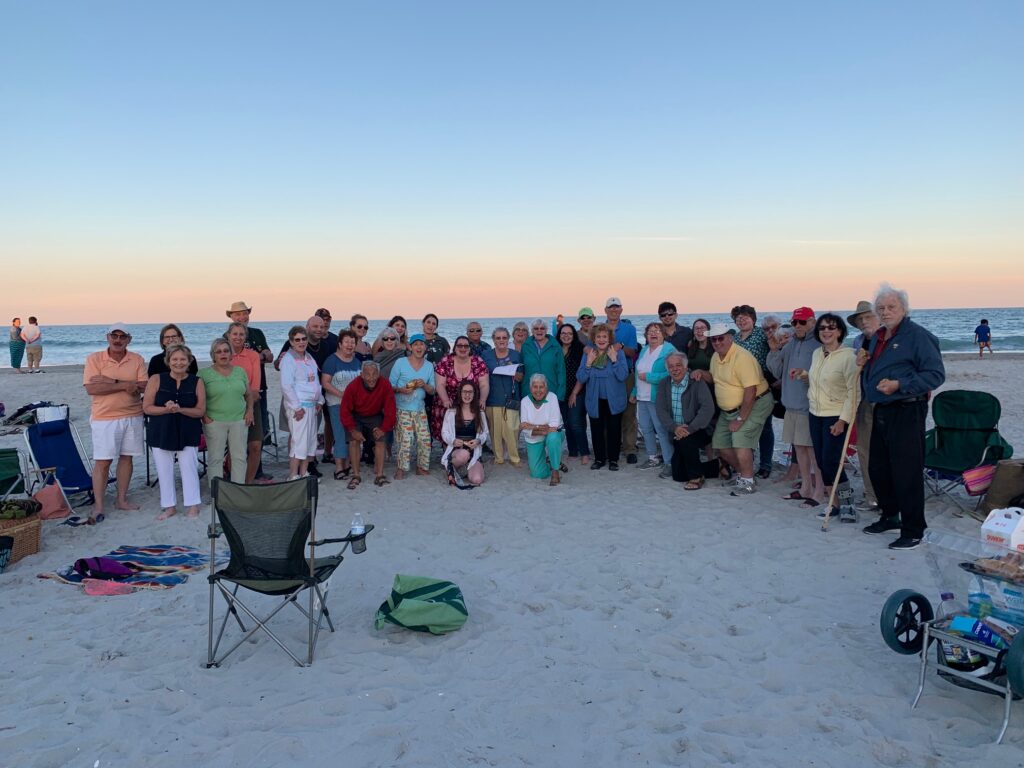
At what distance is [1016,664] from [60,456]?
23.7ft

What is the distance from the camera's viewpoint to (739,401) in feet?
21.5

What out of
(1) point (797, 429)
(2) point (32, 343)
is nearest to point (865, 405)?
(1) point (797, 429)

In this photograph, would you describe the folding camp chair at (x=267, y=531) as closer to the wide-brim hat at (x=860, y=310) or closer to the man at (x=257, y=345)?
the man at (x=257, y=345)

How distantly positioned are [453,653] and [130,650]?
1.80 metres

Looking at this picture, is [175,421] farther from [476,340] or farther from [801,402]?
[801,402]

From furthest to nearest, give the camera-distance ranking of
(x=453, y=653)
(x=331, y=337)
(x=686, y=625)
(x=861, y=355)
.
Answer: (x=331, y=337)
(x=861, y=355)
(x=686, y=625)
(x=453, y=653)

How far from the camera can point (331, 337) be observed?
7914 millimetres

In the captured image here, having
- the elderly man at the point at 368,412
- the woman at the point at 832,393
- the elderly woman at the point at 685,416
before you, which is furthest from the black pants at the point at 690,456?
the elderly man at the point at 368,412

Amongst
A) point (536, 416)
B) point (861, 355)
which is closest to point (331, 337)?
point (536, 416)

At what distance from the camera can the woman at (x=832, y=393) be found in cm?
553

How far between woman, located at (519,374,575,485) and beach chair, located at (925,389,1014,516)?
344 cm

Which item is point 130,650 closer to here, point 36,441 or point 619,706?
point 619,706

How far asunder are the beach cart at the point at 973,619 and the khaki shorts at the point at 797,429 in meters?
2.90

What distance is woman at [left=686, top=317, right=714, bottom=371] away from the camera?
707 centimetres
